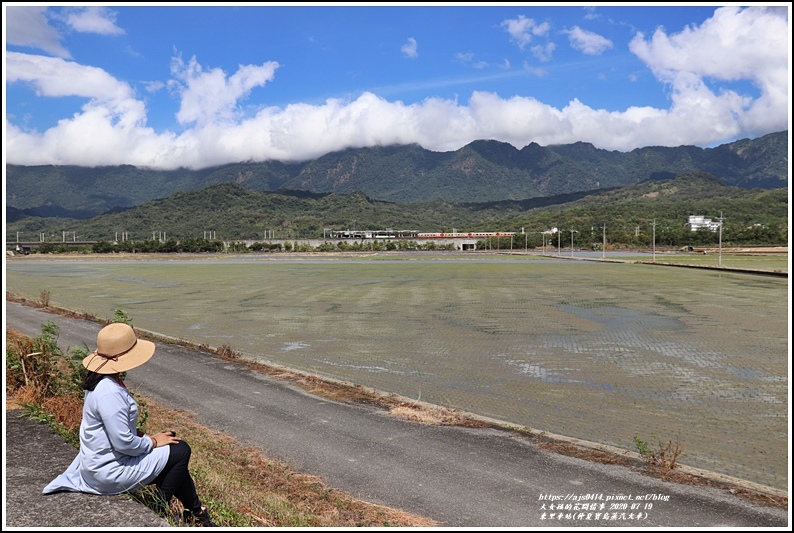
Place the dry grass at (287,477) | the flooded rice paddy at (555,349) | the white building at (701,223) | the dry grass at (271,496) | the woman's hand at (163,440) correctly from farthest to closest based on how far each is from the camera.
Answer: the white building at (701,223), the flooded rice paddy at (555,349), the dry grass at (287,477), the dry grass at (271,496), the woman's hand at (163,440)

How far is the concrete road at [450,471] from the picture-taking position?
7172 mm

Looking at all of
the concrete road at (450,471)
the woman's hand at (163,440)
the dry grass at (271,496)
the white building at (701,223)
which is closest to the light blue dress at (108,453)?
the woman's hand at (163,440)

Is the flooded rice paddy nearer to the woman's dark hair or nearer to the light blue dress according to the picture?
the light blue dress

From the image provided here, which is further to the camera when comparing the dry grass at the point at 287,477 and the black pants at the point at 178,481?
the dry grass at the point at 287,477

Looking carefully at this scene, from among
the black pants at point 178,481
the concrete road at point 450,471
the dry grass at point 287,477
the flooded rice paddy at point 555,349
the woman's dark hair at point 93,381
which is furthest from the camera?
the flooded rice paddy at point 555,349

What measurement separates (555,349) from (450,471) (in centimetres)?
1134

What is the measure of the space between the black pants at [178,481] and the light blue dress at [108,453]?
0.12 m

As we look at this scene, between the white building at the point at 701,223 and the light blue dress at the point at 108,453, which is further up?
the white building at the point at 701,223

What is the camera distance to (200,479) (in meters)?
7.32

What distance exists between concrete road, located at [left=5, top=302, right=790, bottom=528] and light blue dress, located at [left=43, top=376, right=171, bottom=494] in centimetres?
277

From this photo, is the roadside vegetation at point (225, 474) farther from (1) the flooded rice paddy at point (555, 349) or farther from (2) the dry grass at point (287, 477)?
(1) the flooded rice paddy at point (555, 349)

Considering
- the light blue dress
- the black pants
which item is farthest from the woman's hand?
the light blue dress


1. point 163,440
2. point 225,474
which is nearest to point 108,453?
point 163,440

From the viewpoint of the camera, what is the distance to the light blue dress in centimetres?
573
